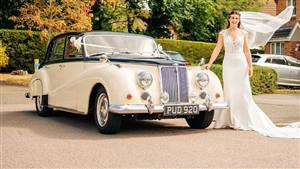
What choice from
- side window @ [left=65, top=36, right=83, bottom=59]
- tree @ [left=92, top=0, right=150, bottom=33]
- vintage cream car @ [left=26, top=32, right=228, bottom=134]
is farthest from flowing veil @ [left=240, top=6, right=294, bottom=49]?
tree @ [left=92, top=0, right=150, bottom=33]

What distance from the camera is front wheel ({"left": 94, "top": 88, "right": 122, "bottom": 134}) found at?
791cm

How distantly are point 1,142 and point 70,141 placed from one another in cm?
101

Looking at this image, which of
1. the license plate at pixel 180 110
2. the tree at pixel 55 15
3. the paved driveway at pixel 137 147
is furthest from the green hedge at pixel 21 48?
the license plate at pixel 180 110

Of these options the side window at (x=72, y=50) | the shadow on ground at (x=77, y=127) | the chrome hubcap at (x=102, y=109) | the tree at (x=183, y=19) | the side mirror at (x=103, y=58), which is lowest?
the shadow on ground at (x=77, y=127)

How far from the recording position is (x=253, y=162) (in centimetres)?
583

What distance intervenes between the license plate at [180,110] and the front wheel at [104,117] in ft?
2.53

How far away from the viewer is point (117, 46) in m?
9.52

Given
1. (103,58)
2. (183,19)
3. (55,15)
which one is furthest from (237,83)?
(183,19)

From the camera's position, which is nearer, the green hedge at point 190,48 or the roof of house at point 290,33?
the green hedge at point 190,48

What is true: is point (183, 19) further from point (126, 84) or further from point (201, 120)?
point (126, 84)

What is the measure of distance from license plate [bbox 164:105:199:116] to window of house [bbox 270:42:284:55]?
25954 mm

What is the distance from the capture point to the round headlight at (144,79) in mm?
7836

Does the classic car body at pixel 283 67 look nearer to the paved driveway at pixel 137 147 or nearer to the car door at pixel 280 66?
the car door at pixel 280 66

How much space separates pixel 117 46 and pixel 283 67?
600 inches
